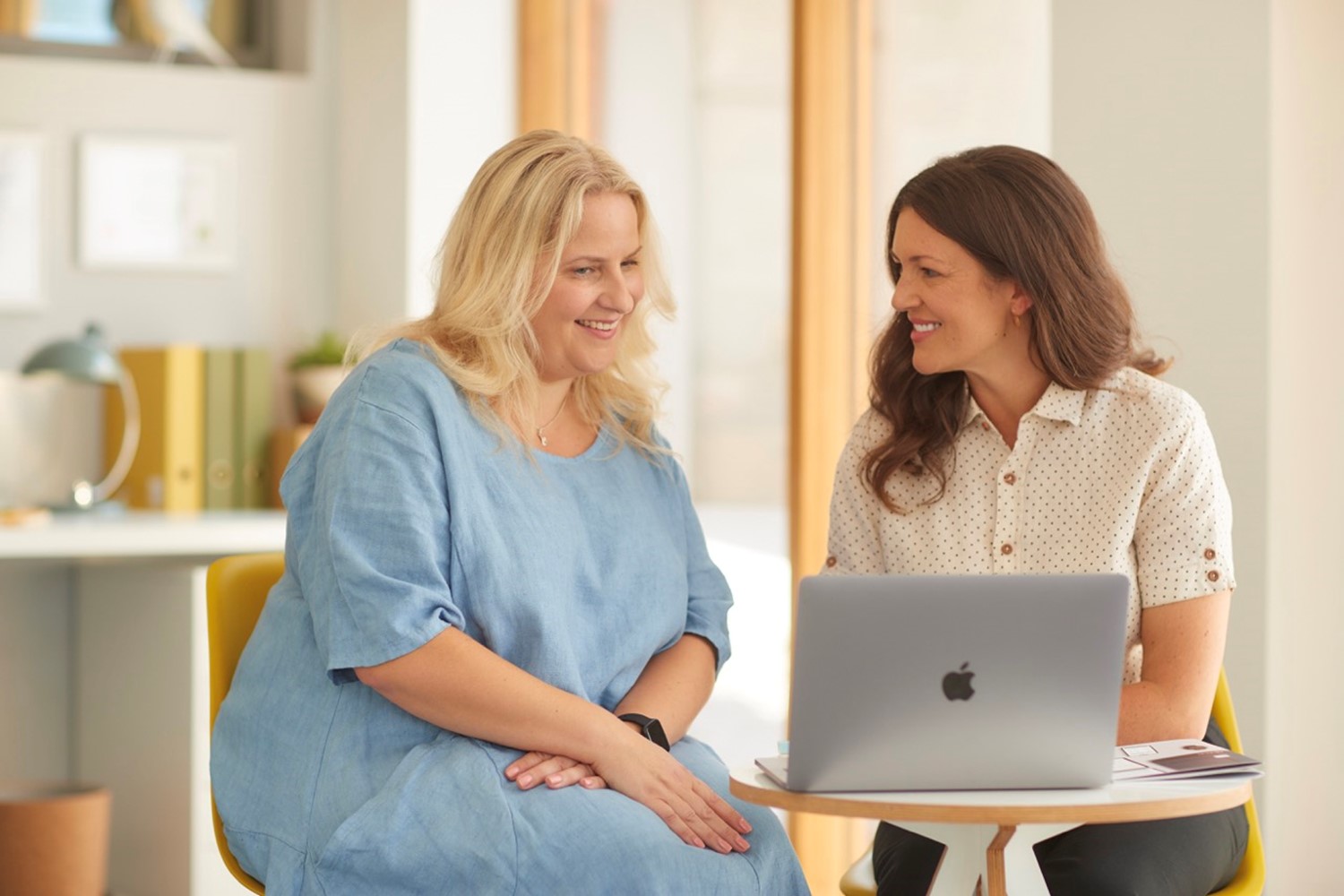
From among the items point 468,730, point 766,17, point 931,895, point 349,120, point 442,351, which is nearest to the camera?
point 931,895

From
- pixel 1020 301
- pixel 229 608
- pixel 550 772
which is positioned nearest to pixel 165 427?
pixel 229 608

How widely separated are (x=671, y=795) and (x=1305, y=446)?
43.0 inches

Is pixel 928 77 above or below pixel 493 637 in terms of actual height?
above

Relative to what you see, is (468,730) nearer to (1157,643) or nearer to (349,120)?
(1157,643)

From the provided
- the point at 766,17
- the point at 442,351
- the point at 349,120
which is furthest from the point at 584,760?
the point at 349,120

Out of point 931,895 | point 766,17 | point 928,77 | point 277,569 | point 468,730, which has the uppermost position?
point 766,17

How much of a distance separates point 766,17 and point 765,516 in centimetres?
103

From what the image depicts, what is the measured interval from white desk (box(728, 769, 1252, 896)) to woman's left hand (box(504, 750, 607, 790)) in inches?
10.0

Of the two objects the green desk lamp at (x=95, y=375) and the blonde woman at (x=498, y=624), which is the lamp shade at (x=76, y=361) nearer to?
the green desk lamp at (x=95, y=375)

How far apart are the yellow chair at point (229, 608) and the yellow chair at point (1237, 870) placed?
760 mm

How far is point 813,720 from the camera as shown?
1.45m

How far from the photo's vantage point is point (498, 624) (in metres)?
1.83

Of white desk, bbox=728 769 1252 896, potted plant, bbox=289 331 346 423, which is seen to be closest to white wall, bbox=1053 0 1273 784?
white desk, bbox=728 769 1252 896

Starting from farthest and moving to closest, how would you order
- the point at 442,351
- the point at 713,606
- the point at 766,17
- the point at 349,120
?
the point at 349,120, the point at 766,17, the point at 713,606, the point at 442,351
